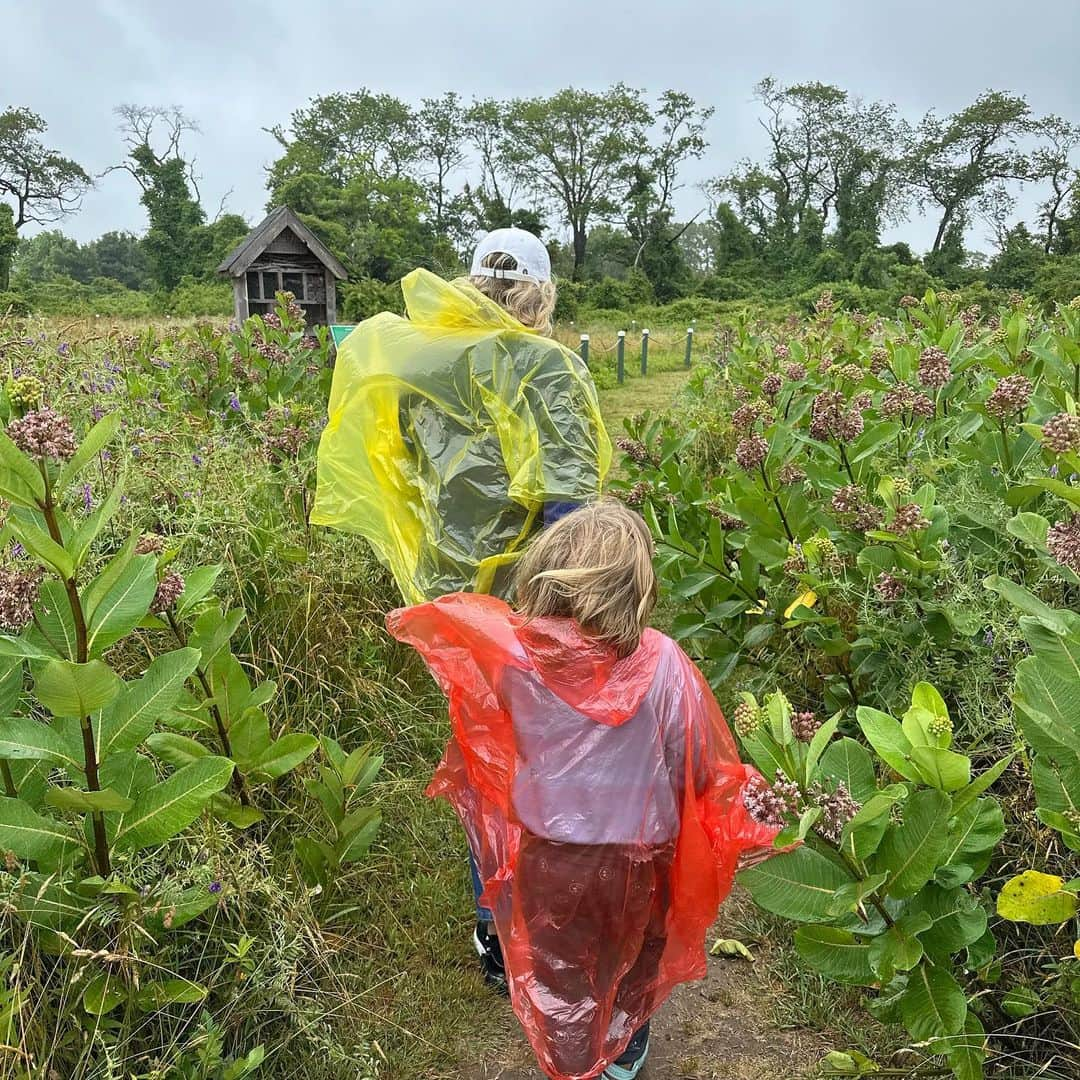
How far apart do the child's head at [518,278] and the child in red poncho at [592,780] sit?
2.60ft

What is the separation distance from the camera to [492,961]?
2.51 m

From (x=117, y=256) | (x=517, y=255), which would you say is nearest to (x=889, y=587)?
(x=517, y=255)

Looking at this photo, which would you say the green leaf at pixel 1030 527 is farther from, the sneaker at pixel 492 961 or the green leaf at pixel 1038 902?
the sneaker at pixel 492 961

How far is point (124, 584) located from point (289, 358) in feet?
12.8

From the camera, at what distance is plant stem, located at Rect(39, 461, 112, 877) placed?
145 centimetres

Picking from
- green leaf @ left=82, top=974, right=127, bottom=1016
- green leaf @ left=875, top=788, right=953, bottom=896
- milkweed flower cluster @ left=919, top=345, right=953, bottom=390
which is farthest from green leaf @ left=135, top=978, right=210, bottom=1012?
milkweed flower cluster @ left=919, top=345, right=953, bottom=390

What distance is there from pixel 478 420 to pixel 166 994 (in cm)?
153

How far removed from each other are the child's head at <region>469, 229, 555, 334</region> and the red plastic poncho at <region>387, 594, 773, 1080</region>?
93 cm

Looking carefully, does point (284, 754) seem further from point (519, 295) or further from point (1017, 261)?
point (1017, 261)

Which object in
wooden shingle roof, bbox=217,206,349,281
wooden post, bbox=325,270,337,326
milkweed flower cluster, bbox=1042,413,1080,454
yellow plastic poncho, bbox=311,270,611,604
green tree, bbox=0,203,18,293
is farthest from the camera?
green tree, bbox=0,203,18,293

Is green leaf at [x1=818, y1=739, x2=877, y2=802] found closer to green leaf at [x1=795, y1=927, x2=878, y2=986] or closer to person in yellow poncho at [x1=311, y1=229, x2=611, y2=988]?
green leaf at [x1=795, y1=927, x2=878, y2=986]

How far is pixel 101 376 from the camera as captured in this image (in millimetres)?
4355

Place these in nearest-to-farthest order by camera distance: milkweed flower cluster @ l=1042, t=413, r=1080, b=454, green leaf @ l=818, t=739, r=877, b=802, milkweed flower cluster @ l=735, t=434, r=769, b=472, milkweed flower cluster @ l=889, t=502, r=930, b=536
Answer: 1. green leaf @ l=818, t=739, r=877, b=802
2. milkweed flower cluster @ l=1042, t=413, r=1080, b=454
3. milkweed flower cluster @ l=889, t=502, r=930, b=536
4. milkweed flower cluster @ l=735, t=434, r=769, b=472

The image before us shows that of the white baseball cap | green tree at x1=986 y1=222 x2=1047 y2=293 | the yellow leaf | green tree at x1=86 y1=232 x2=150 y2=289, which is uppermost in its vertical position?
green tree at x1=86 y1=232 x2=150 y2=289
